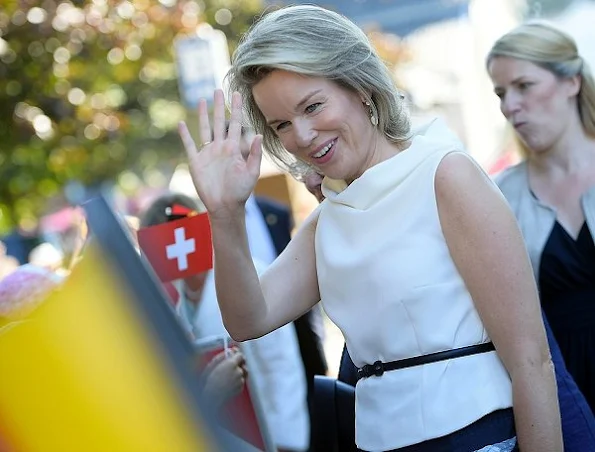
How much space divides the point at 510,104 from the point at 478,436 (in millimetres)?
1733

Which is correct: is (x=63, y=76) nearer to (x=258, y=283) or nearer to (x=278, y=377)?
(x=278, y=377)

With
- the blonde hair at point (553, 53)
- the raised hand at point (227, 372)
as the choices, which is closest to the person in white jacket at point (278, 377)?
the raised hand at point (227, 372)

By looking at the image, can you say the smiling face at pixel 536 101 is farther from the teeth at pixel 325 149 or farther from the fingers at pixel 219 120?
the fingers at pixel 219 120

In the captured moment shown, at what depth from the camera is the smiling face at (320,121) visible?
2279mm

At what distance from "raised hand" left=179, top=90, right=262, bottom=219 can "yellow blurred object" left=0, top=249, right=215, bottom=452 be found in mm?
693

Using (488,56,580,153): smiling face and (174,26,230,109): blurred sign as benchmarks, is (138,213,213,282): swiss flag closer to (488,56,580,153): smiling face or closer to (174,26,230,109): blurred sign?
(488,56,580,153): smiling face

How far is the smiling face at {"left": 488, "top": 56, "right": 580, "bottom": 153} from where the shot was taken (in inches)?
143

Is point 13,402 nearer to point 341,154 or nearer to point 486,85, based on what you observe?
point 341,154

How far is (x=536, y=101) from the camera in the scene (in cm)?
364

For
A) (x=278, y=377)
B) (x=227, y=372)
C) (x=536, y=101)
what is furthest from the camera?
(x=278, y=377)

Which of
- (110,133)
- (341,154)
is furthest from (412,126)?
(110,133)

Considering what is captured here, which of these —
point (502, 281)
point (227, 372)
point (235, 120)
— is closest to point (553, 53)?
point (227, 372)

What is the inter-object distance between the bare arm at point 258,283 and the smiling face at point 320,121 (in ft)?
0.77

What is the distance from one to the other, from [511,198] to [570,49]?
583mm
